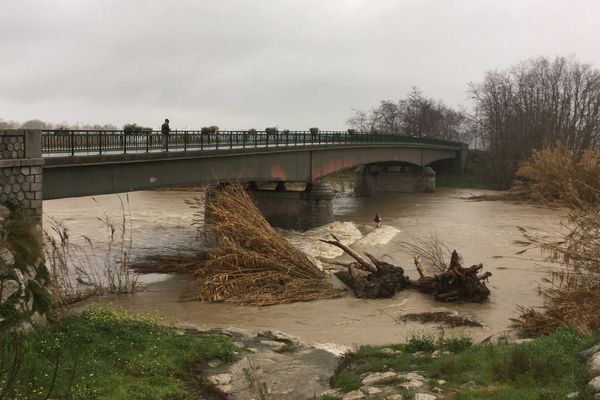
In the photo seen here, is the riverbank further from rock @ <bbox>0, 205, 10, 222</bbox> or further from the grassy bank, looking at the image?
rock @ <bbox>0, 205, 10, 222</bbox>

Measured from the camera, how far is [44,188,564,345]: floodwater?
54.5 ft

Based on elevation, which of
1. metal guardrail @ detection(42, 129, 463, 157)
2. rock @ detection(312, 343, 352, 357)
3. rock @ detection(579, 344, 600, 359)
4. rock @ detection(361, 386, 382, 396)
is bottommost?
rock @ detection(312, 343, 352, 357)

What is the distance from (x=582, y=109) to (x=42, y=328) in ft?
251

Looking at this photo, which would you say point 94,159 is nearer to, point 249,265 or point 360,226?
point 249,265

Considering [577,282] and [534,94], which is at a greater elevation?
[534,94]

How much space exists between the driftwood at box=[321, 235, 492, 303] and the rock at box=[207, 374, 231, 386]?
954cm

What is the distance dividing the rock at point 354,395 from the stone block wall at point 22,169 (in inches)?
416

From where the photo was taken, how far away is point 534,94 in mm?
80500

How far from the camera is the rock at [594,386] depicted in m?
7.35

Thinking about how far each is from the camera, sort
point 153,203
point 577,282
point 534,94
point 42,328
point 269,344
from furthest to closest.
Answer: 1. point 534,94
2. point 153,203
3. point 577,282
4. point 269,344
5. point 42,328

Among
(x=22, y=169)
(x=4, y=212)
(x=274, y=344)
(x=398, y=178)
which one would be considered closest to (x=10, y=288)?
(x=4, y=212)

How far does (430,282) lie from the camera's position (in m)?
20.3

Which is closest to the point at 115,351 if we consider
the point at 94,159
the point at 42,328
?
the point at 42,328

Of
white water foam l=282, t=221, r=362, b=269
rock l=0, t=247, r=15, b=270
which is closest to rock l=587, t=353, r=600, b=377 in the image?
rock l=0, t=247, r=15, b=270
